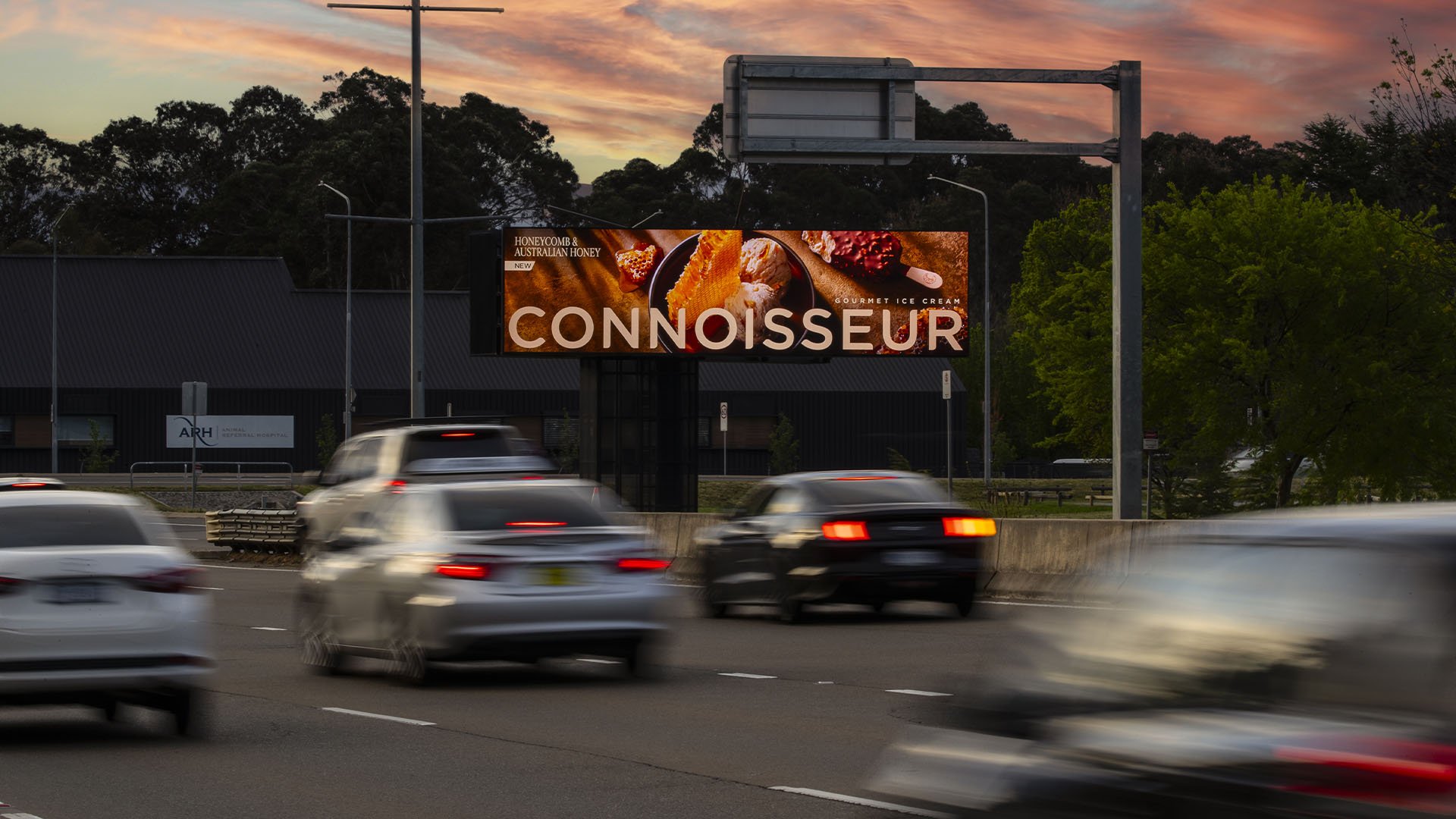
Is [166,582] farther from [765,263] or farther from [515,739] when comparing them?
[765,263]

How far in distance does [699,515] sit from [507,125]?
94.8 m

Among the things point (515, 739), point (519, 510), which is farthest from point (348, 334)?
point (515, 739)

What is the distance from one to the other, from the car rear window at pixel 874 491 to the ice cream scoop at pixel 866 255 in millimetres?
25557

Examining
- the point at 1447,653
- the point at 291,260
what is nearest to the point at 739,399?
the point at 291,260

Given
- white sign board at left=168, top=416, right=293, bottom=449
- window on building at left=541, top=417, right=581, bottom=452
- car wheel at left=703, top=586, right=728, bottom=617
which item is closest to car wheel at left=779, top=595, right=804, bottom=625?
car wheel at left=703, top=586, right=728, bottom=617

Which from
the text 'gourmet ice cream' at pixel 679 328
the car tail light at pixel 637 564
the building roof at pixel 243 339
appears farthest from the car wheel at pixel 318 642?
the building roof at pixel 243 339

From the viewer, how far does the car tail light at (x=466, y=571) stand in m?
14.4

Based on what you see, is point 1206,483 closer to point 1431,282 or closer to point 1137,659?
point 1431,282

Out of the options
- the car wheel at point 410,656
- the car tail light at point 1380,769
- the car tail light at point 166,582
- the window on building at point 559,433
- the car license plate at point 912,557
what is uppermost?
the window on building at point 559,433

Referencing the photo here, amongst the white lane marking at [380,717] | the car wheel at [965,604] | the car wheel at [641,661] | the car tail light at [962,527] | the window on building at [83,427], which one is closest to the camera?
the white lane marking at [380,717]

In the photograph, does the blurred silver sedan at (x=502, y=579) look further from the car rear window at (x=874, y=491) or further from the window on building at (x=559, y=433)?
the window on building at (x=559, y=433)

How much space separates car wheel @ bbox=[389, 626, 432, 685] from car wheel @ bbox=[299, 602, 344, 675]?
37.2 inches

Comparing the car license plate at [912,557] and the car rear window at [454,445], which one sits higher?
the car rear window at [454,445]

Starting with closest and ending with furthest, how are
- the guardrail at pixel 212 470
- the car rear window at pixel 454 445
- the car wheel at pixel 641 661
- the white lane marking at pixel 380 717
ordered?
the white lane marking at pixel 380 717, the car wheel at pixel 641 661, the car rear window at pixel 454 445, the guardrail at pixel 212 470
